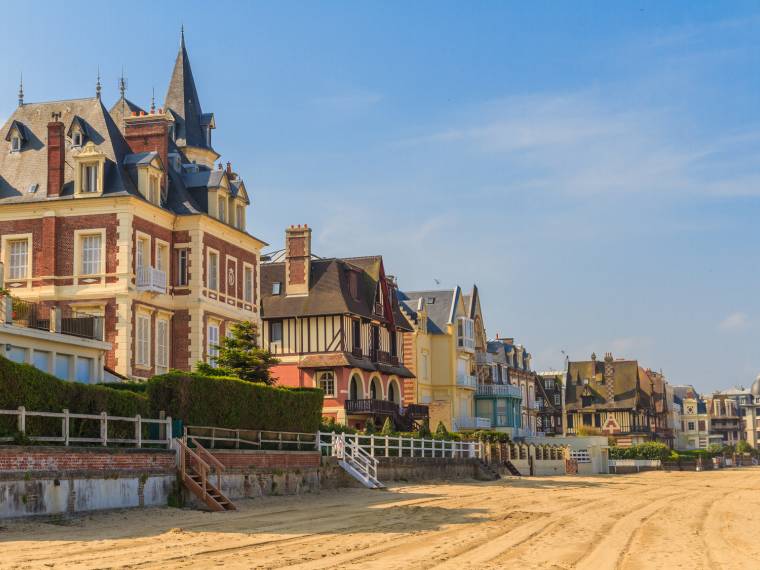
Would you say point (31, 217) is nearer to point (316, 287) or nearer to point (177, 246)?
point (177, 246)

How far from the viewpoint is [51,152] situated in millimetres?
37344

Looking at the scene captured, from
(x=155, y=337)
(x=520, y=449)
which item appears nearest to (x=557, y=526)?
(x=155, y=337)

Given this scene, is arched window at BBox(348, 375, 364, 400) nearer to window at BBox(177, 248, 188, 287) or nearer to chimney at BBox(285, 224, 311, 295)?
chimney at BBox(285, 224, 311, 295)

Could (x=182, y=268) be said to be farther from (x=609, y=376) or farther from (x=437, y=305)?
(x=609, y=376)

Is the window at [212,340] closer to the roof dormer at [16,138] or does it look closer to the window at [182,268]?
the window at [182,268]

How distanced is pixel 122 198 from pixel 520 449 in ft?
100

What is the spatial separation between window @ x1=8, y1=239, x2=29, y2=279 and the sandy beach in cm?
1401

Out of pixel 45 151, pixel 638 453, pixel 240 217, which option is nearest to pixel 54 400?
pixel 45 151

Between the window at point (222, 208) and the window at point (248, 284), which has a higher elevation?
the window at point (222, 208)

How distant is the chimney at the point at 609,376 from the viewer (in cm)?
10588

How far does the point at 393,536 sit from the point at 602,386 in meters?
91.0

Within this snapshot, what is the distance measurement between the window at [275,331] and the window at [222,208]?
12.6 meters

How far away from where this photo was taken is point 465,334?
229 ft

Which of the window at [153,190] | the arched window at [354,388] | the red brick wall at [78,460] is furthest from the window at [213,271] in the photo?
the red brick wall at [78,460]
